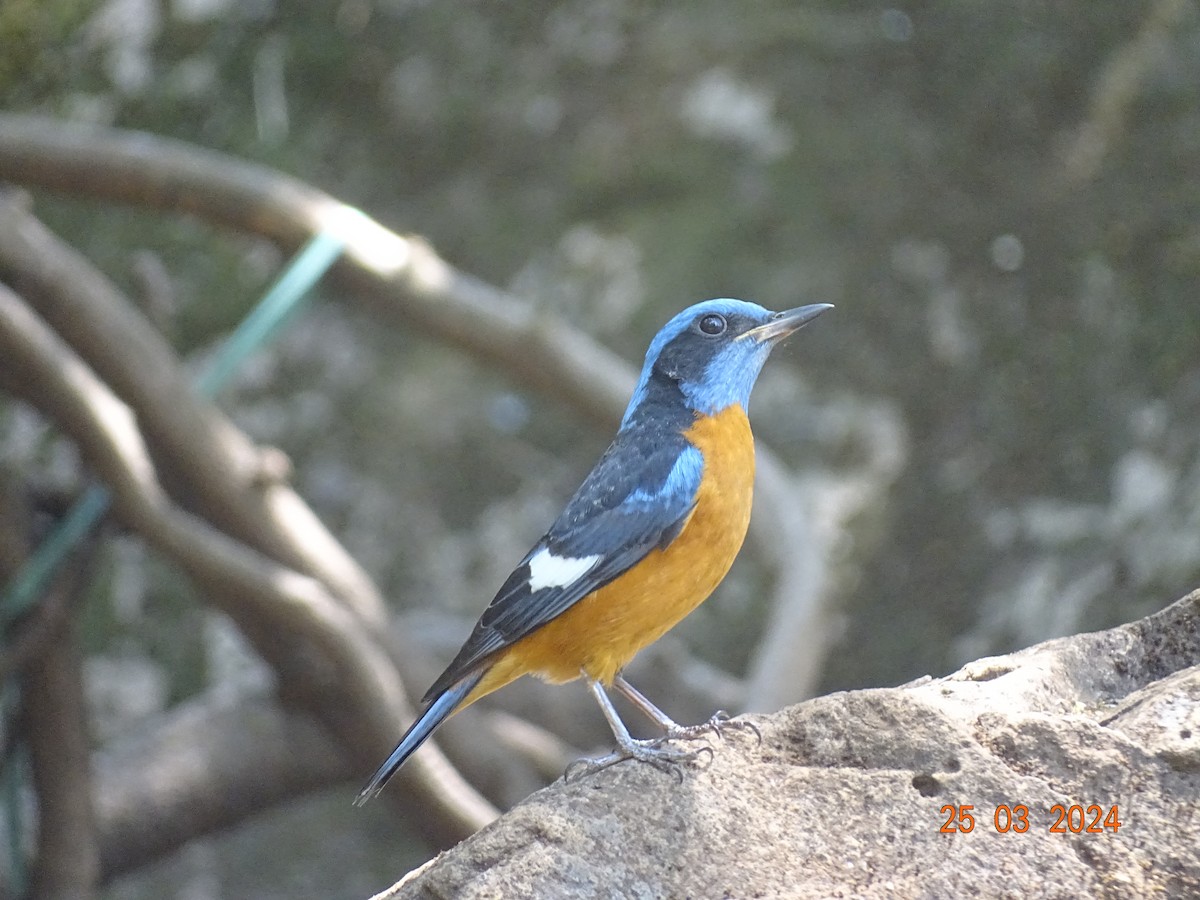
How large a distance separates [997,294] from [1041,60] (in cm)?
120

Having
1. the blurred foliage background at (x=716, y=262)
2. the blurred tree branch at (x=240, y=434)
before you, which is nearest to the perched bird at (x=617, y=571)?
the blurred tree branch at (x=240, y=434)

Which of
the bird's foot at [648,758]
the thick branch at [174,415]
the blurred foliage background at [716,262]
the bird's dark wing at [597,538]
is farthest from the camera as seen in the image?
the blurred foliage background at [716,262]

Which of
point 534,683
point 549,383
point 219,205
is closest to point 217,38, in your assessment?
point 219,205

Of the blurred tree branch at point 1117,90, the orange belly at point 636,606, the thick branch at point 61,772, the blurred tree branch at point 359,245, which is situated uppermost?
the blurred tree branch at point 1117,90

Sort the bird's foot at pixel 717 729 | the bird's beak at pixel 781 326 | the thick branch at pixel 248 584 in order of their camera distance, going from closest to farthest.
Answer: the bird's foot at pixel 717 729 → the bird's beak at pixel 781 326 → the thick branch at pixel 248 584

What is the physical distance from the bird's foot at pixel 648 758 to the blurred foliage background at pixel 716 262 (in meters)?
3.03

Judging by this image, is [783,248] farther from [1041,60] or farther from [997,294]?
[1041,60]

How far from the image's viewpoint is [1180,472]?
529cm

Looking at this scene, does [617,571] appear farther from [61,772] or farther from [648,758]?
[61,772]

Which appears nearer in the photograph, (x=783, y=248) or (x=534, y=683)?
(x=534, y=683)

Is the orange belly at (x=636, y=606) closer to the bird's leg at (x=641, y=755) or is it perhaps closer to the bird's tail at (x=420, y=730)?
the bird's tail at (x=420, y=730)

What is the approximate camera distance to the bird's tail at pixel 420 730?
281 cm

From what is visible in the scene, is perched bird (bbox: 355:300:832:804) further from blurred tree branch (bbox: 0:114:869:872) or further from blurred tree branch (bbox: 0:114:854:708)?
blurred tree branch (bbox: 0:114:854:708)
